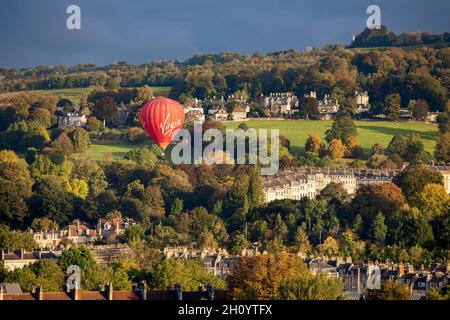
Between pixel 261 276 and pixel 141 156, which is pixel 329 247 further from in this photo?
pixel 141 156

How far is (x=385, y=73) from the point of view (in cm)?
13900

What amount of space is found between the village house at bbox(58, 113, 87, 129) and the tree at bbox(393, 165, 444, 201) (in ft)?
110

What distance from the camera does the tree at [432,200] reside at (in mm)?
87000

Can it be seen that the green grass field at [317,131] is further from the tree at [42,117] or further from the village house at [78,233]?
the village house at [78,233]

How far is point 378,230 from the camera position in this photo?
82.8 metres

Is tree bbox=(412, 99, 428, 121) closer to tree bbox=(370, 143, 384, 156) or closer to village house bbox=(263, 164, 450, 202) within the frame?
tree bbox=(370, 143, 384, 156)

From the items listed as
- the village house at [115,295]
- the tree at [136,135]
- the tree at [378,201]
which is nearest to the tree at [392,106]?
the tree at [136,135]

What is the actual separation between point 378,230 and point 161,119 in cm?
1078

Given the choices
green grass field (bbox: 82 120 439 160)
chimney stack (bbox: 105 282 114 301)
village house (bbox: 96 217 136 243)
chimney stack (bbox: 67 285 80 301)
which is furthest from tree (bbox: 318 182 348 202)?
chimney stack (bbox: 67 285 80 301)

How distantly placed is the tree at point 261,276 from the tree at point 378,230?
1974cm
